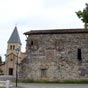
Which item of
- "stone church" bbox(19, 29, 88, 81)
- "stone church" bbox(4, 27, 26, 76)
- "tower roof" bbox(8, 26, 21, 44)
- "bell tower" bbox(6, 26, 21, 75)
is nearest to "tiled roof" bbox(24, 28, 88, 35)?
"stone church" bbox(19, 29, 88, 81)

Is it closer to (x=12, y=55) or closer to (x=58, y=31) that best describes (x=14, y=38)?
(x=12, y=55)

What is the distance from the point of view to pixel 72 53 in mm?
32000

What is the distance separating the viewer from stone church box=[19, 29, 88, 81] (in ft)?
104

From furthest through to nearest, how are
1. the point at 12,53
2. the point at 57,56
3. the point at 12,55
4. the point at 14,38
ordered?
the point at 14,38 → the point at 12,53 → the point at 12,55 → the point at 57,56

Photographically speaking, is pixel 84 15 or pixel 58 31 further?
pixel 84 15

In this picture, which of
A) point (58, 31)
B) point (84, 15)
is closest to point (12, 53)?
point (84, 15)

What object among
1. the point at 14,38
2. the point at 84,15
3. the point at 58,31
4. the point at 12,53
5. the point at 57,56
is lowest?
the point at 57,56

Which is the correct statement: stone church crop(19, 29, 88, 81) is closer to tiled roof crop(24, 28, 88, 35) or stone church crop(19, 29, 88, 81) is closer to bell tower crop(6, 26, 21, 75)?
tiled roof crop(24, 28, 88, 35)

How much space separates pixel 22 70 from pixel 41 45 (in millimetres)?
3816

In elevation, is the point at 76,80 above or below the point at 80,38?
below

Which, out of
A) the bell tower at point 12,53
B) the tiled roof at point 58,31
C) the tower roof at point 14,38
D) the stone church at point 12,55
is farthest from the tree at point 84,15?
the tower roof at point 14,38

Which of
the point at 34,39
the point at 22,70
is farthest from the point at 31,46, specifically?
the point at 22,70

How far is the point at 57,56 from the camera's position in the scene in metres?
32.3

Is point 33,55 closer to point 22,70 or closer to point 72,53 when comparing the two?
point 22,70
